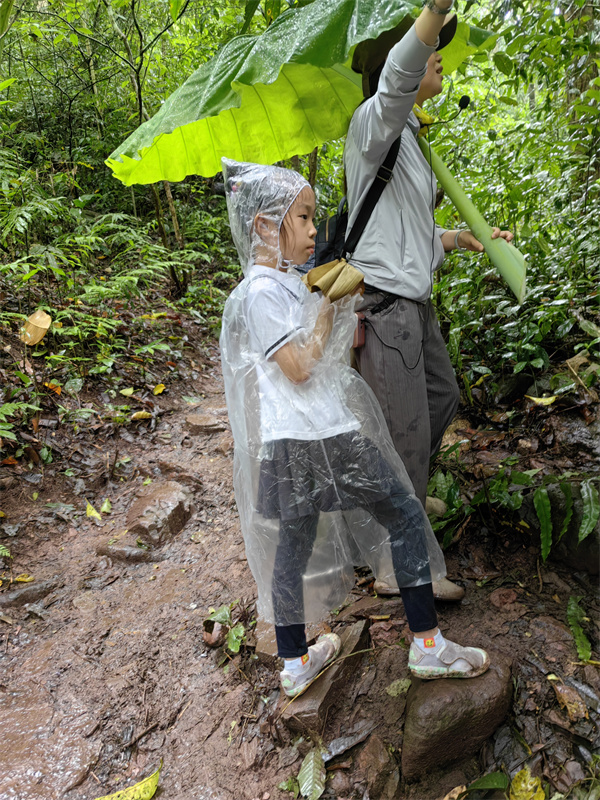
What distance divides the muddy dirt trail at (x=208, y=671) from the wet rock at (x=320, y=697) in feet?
0.04

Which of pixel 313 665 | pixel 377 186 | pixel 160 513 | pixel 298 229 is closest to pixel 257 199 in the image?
pixel 298 229

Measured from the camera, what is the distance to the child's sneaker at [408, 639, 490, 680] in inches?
74.0

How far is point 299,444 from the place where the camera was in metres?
1.83

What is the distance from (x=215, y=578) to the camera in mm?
3154

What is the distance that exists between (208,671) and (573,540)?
6.05ft

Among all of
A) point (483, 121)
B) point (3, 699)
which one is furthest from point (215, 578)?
point (483, 121)

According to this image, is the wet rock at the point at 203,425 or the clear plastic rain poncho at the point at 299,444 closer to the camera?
the clear plastic rain poncho at the point at 299,444

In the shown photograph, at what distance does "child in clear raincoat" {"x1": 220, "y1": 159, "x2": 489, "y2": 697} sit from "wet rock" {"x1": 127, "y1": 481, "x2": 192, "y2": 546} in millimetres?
1838

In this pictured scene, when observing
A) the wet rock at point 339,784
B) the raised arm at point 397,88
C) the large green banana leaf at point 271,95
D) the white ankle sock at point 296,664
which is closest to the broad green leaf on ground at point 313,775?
the wet rock at point 339,784

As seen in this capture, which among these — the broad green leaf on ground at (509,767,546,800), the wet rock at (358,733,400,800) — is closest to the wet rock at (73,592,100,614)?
the wet rock at (358,733,400,800)

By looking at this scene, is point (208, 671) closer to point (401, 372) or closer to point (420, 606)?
point (420, 606)

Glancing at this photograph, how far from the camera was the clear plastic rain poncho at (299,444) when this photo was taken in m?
1.83

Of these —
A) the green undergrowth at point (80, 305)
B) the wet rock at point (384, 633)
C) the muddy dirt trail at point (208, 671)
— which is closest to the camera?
the muddy dirt trail at point (208, 671)

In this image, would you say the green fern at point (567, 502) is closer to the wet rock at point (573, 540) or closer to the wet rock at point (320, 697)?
the wet rock at point (573, 540)
